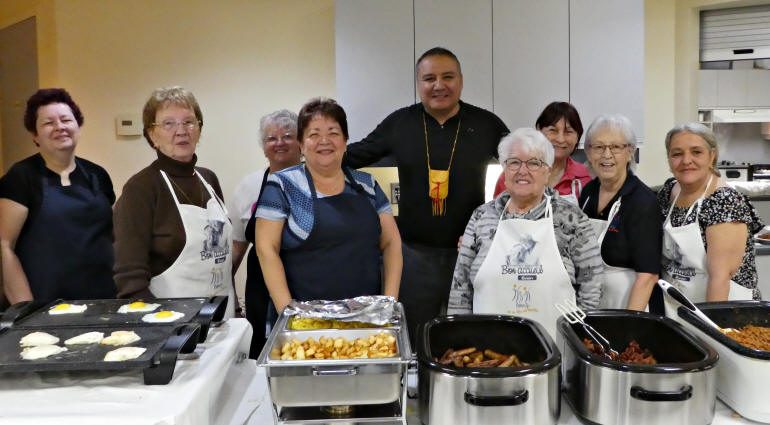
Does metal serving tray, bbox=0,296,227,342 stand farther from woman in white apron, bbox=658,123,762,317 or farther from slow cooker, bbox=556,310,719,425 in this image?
woman in white apron, bbox=658,123,762,317

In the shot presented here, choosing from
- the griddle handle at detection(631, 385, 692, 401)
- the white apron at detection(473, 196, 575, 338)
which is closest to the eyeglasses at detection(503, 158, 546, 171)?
the white apron at detection(473, 196, 575, 338)

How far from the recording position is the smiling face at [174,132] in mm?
1722

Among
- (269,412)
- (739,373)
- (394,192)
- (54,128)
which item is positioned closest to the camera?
(739,373)

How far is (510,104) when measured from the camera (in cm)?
326

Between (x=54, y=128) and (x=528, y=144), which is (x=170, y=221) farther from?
(x=528, y=144)

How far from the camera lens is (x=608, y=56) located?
3.20m

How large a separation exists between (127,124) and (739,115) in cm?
420

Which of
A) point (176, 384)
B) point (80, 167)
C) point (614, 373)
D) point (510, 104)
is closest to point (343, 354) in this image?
point (176, 384)

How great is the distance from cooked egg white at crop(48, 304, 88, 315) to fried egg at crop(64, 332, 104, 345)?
18 centimetres

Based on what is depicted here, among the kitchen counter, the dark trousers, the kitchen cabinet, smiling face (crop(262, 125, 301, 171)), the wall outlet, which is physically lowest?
the kitchen counter

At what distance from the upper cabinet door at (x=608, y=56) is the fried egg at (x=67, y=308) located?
109 inches

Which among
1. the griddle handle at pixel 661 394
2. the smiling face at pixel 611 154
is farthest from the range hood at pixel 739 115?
the griddle handle at pixel 661 394

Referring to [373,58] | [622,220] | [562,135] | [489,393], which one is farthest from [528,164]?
[373,58]

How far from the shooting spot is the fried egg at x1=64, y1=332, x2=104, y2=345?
3.51 feet
